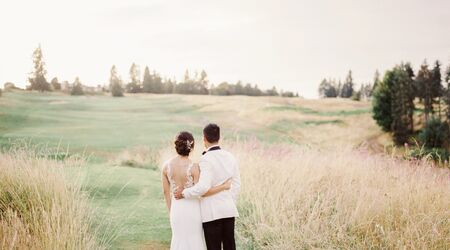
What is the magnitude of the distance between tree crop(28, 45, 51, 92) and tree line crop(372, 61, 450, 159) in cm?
1336

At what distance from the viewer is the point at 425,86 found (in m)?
23.0

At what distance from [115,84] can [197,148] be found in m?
13.4

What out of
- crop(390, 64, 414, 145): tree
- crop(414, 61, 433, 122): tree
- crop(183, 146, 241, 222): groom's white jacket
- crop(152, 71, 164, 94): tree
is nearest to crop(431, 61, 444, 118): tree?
crop(414, 61, 433, 122): tree

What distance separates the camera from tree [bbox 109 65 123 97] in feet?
Result: 69.5

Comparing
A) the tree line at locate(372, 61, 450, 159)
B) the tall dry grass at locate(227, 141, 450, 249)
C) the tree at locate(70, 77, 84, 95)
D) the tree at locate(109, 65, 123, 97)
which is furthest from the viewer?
the tree at locate(109, 65, 123, 97)

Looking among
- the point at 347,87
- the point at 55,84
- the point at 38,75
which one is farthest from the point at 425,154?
the point at 347,87

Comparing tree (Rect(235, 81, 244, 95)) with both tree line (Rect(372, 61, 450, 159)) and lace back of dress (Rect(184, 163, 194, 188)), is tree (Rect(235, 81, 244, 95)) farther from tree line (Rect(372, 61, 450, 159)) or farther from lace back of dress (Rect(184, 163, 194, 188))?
lace back of dress (Rect(184, 163, 194, 188))

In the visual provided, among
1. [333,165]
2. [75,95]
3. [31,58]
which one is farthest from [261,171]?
[75,95]

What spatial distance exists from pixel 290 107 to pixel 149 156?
1247 cm

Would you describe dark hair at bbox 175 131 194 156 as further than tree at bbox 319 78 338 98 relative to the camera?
No

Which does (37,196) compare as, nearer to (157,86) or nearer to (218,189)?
(218,189)

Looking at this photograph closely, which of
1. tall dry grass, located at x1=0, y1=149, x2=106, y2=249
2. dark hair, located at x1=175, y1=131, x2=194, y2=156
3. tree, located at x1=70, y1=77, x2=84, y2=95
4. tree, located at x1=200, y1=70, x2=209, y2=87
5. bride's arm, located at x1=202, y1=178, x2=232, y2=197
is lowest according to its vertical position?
tall dry grass, located at x1=0, y1=149, x2=106, y2=249

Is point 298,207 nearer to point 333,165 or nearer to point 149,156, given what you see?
point 333,165

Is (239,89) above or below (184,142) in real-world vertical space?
above
